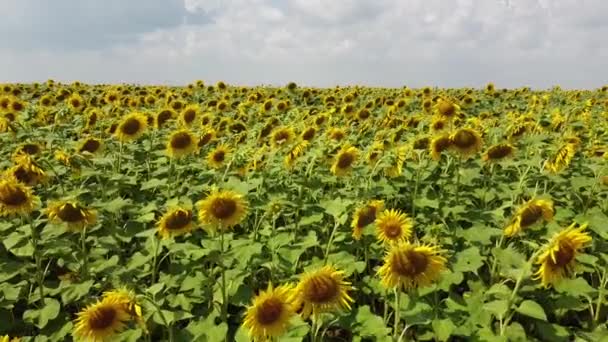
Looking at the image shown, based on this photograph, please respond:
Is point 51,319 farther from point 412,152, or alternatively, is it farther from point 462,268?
point 412,152

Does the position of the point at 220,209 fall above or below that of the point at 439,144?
below

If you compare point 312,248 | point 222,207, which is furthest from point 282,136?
point 222,207

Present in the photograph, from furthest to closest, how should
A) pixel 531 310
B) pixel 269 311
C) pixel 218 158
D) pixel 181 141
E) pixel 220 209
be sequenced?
pixel 218 158 → pixel 181 141 → pixel 220 209 → pixel 531 310 → pixel 269 311

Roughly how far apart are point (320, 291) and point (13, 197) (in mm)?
2734

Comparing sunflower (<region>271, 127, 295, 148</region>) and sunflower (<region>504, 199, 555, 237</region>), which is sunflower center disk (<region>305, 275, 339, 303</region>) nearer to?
sunflower (<region>504, 199, 555, 237</region>)

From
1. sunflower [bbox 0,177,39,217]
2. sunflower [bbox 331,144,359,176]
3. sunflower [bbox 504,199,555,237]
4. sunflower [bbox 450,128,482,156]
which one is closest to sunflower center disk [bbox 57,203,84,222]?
sunflower [bbox 0,177,39,217]

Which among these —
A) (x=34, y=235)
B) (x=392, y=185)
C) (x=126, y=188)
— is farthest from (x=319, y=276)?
(x=126, y=188)

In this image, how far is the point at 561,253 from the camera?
3.19 meters

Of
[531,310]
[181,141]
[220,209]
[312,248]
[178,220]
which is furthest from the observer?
[181,141]

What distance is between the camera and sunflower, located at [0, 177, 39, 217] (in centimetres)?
436

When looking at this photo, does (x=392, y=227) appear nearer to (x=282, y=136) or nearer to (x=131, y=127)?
(x=282, y=136)

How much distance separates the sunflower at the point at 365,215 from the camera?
14.9 feet

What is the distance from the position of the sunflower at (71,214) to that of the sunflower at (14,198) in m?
0.18

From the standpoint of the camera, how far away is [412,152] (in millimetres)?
6457
